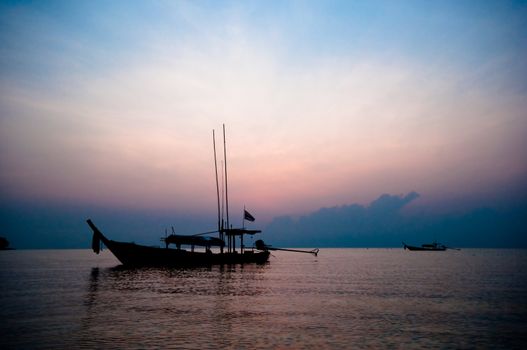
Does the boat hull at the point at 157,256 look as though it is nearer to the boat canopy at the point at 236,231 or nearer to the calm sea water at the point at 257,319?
the boat canopy at the point at 236,231

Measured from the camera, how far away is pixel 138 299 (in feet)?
93.9

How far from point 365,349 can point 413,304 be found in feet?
46.6

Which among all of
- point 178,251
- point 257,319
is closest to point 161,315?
point 257,319

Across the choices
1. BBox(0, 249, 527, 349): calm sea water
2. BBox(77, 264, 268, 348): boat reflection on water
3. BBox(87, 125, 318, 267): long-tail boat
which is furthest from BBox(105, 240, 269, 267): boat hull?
BBox(0, 249, 527, 349): calm sea water

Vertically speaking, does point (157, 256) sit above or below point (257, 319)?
above

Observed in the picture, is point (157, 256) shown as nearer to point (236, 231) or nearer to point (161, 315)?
point (236, 231)

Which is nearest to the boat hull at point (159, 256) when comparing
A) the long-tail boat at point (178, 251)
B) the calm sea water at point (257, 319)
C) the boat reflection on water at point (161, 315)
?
the long-tail boat at point (178, 251)

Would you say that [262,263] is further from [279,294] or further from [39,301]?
[39,301]

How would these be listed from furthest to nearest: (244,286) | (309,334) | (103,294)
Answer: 1. (244,286)
2. (103,294)
3. (309,334)

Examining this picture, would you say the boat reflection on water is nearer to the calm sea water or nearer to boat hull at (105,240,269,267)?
the calm sea water

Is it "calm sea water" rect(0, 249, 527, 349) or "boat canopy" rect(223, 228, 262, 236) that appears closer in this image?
"calm sea water" rect(0, 249, 527, 349)

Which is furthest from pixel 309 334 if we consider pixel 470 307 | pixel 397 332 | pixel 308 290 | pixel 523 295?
pixel 523 295

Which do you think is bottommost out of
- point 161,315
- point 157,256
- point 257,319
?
point 257,319

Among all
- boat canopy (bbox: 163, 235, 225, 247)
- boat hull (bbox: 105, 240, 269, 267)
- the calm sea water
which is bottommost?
the calm sea water
